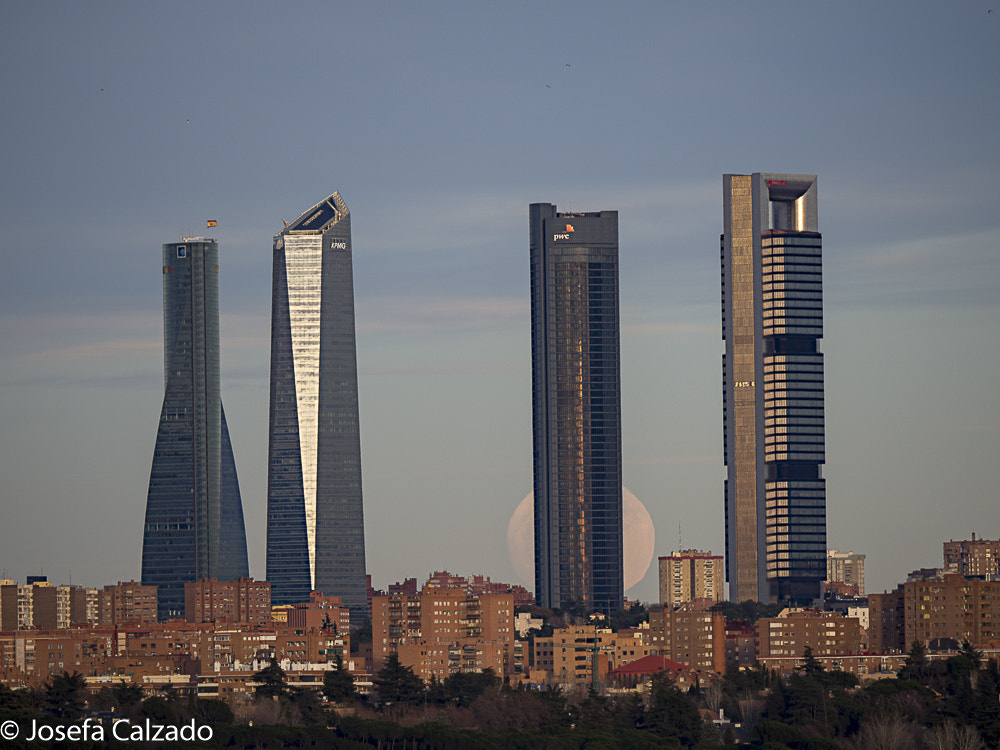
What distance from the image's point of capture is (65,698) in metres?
125

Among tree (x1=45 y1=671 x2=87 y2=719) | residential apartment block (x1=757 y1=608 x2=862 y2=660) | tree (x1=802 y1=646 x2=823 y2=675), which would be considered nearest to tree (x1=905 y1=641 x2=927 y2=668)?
tree (x1=802 y1=646 x2=823 y2=675)

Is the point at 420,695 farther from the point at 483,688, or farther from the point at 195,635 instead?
the point at 195,635

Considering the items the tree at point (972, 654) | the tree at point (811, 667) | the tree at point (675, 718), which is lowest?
the tree at point (675, 718)

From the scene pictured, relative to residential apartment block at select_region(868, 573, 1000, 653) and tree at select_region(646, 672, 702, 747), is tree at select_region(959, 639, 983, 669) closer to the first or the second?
residential apartment block at select_region(868, 573, 1000, 653)

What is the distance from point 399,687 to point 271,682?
882 centimetres

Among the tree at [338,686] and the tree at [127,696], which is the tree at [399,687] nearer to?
the tree at [338,686]

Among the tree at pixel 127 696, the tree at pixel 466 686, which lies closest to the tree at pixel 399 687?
the tree at pixel 466 686

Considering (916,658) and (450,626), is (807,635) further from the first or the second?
(450,626)

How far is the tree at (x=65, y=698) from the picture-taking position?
122625mm

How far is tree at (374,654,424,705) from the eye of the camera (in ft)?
466

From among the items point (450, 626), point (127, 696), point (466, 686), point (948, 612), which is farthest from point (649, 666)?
point (127, 696)

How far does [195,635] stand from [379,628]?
15.9 meters

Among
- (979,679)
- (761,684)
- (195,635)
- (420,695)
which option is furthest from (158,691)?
(979,679)

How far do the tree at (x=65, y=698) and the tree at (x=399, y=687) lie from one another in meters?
22.5
